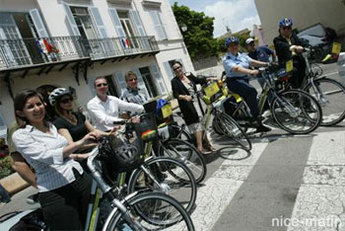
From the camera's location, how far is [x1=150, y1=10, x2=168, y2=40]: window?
18156mm

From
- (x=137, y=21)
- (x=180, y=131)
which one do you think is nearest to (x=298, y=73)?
(x=180, y=131)

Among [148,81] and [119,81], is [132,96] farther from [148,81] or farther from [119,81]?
[148,81]

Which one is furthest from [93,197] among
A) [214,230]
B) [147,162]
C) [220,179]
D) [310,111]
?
[310,111]

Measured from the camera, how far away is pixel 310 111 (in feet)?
13.9

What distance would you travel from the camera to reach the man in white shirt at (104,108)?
315 centimetres

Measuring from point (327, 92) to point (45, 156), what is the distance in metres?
4.37

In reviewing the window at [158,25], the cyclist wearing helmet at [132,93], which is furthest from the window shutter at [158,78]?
the cyclist wearing helmet at [132,93]

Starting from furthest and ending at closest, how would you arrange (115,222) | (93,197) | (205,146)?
(205,146)
(93,197)
(115,222)

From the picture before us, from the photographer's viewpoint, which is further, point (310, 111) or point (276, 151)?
point (310, 111)

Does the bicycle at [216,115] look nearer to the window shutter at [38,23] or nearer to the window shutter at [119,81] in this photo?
the window shutter at [38,23]

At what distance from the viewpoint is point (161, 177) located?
116 inches

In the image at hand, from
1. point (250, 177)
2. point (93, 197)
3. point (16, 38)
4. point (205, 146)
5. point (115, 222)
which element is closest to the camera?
point (115, 222)

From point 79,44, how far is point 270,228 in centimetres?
1287

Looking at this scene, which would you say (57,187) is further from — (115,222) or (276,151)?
(276,151)
